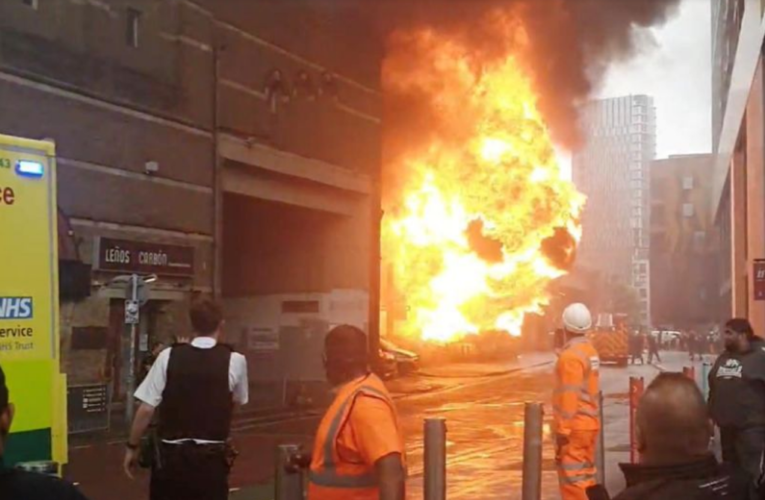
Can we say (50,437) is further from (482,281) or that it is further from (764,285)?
(482,281)

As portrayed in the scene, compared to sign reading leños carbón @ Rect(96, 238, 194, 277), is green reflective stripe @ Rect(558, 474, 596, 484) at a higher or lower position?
lower

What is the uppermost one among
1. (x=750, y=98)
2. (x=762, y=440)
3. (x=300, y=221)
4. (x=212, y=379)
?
(x=750, y=98)

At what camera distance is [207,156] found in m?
Answer: 20.2

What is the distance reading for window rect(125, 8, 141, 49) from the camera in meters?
18.4

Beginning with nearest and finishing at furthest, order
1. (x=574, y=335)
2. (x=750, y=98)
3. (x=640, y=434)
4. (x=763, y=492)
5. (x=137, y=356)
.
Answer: (x=640, y=434)
(x=763, y=492)
(x=574, y=335)
(x=137, y=356)
(x=750, y=98)

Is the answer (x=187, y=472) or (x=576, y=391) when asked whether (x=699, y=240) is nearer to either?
(x=576, y=391)

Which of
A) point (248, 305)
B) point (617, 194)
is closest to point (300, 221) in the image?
point (248, 305)

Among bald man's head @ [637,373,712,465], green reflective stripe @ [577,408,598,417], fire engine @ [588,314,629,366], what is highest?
bald man's head @ [637,373,712,465]

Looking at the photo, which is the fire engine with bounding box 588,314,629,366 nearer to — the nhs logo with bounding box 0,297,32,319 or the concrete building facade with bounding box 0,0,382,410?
the concrete building facade with bounding box 0,0,382,410

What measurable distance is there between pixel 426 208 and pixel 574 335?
1049 inches

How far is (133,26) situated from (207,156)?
2.90 meters

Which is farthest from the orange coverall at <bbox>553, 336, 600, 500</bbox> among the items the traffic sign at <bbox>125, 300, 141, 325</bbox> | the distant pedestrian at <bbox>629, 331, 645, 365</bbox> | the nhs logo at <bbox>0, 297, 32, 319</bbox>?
the distant pedestrian at <bbox>629, 331, 645, 365</bbox>

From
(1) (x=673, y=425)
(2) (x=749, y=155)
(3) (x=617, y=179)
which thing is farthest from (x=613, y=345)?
(3) (x=617, y=179)

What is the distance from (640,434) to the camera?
2.58m
